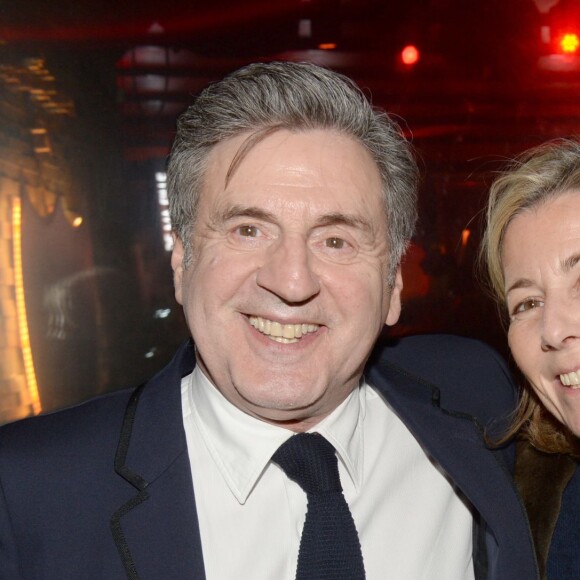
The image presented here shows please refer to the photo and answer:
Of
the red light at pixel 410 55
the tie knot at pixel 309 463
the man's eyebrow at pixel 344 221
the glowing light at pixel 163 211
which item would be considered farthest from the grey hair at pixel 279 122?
the red light at pixel 410 55

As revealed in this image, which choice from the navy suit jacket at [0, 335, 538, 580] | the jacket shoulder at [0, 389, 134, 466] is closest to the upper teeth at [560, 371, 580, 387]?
the navy suit jacket at [0, 335, 538, 580]

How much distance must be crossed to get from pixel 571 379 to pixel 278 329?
703mm

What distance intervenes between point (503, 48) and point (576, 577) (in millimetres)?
2999

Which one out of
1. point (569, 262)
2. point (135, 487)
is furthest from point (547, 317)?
point (135, 487)

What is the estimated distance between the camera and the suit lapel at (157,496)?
149cm

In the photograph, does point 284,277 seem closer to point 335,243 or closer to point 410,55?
point 335,243

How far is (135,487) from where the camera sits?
61.9 inches

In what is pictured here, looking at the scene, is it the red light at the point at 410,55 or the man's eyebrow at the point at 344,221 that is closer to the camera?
the man's eyebrow at the point at 344,221

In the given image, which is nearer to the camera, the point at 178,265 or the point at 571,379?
the point at 571,379

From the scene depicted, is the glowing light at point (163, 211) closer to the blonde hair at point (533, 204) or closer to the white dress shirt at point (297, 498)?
the white dress shirt at point (297, 498)

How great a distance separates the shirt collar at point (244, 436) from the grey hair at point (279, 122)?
1.21 feet

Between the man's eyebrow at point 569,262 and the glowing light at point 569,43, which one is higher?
the glowing light at point 569,43

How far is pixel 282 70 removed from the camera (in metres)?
1.81

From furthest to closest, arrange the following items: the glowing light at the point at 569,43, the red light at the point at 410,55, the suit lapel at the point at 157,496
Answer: the glowing light at the point at 569,43
the red light at the point at 410,55
the suit lapel at the point at 157,496
